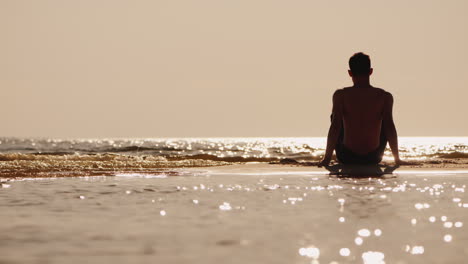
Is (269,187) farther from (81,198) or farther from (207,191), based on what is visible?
(81,198)

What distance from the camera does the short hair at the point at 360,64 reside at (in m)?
6.82

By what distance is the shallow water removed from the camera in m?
2.30

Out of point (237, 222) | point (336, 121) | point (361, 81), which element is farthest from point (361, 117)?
point (237, 222)

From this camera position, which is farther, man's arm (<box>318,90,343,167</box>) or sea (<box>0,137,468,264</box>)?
man's arm (<box>318,90,343,167</box>)

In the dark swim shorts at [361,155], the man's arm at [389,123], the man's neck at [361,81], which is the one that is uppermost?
the man's neck at [361,81]

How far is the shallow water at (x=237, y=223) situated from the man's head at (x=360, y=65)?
1847 mm

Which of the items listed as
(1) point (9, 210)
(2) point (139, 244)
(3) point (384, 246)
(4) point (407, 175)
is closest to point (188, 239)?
(2) point (139, 244)

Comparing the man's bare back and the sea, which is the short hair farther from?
the sea

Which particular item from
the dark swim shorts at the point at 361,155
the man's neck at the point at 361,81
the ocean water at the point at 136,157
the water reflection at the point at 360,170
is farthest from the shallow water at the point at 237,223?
the ocean water at the point at 136,157

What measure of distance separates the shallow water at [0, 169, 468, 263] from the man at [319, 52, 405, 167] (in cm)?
165

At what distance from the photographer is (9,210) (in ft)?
12.1

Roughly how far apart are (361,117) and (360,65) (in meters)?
0.61

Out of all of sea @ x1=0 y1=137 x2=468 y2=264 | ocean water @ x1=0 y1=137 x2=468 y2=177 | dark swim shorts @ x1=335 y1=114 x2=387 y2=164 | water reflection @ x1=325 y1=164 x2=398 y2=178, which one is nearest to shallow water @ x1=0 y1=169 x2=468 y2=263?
sea @ x1=0 y1=137 x2=468 y2=264

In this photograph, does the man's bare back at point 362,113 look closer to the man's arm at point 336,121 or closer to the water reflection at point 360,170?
the man's arm at point 336,121
